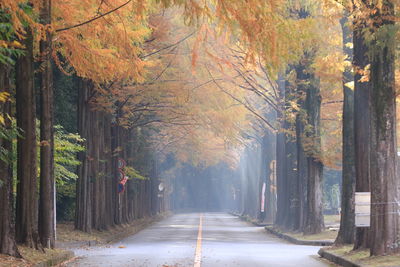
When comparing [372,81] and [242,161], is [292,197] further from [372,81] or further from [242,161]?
[242,161]

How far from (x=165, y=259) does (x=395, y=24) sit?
7.48 m

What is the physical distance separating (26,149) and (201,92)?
65.1 ft

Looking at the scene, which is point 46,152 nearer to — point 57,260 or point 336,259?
point 57,260

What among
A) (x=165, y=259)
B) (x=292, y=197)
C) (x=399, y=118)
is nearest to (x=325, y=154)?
(x=399, y=118)

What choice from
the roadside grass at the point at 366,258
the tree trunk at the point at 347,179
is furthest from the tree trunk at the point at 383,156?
the tree trunk at the point at 347,179

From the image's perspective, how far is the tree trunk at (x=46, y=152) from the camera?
20.0 meters

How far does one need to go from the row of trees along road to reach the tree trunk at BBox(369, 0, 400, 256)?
1.0 inches

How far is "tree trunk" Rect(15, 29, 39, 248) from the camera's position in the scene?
1814 cm

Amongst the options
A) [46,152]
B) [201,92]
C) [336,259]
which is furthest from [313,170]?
[46,152]

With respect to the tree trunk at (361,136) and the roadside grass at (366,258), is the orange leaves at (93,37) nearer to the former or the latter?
the tree trunk at (361,136)

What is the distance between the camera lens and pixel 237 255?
20625 mm

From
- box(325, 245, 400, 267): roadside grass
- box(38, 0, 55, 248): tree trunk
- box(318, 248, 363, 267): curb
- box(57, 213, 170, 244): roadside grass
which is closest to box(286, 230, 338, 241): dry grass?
box(57, 213, 170, 244): roadside grass

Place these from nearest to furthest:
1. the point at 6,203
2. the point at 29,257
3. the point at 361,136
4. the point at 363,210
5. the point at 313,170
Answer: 1. the point at 6,203
2. the point at 29,257
3. the point at 363,210
4. the point at 361,136
5. the point at 313,170

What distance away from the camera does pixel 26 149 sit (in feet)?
60.2
